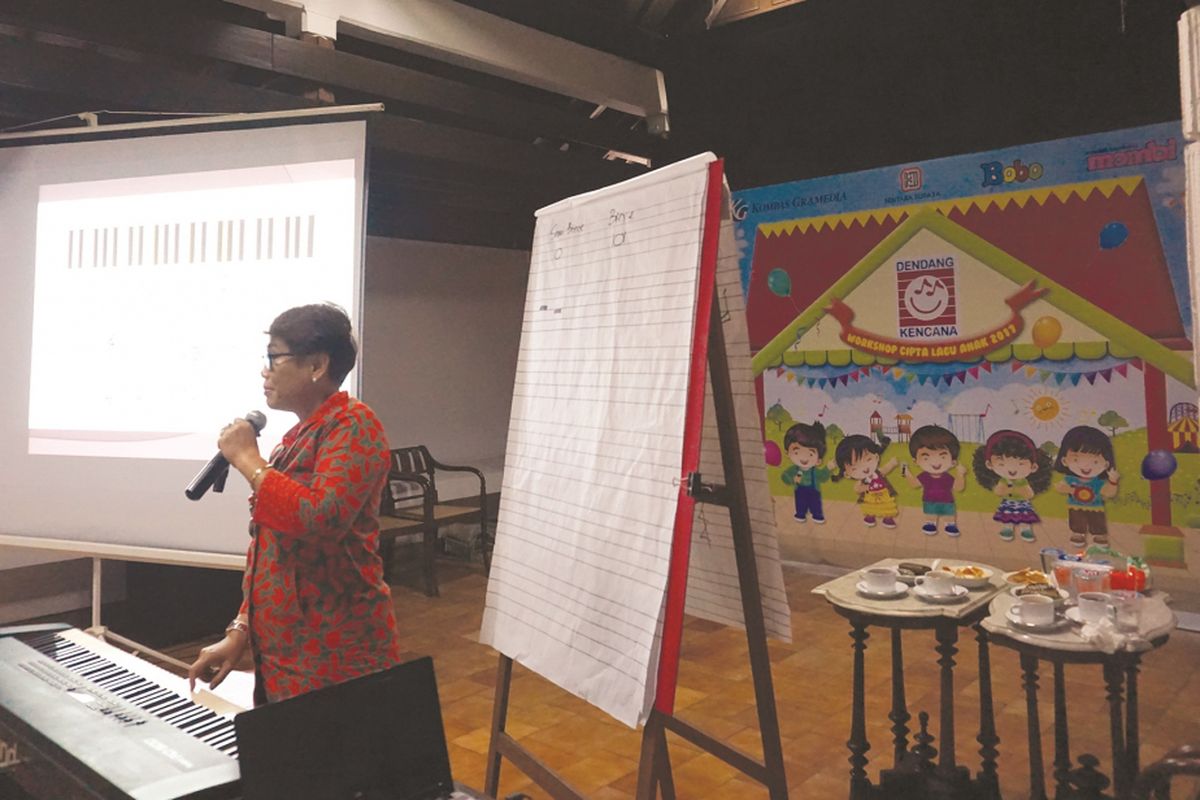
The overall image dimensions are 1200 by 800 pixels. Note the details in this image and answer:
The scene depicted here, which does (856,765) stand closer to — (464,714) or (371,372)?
(464,714)

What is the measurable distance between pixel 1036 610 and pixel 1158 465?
2614 mm

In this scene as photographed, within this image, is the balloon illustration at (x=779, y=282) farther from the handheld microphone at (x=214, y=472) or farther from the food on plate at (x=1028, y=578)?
the handheld microphone at (x=214, y=472)

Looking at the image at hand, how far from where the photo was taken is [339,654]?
1419mm

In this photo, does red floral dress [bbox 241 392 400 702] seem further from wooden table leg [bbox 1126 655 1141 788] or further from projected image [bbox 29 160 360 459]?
wooden table leg [bbox 1126 655 1141 788]

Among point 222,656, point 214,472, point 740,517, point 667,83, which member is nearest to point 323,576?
point 222,656

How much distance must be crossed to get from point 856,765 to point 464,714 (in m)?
1.46

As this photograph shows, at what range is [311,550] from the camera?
4.62ft

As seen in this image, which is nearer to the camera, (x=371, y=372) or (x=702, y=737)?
(x=702, y=737)

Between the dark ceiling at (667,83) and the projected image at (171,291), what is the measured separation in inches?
36.1

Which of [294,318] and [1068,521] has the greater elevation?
[294,318]

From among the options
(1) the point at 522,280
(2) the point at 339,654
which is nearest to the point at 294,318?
(2) the point at 339,654

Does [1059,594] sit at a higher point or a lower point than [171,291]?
lower

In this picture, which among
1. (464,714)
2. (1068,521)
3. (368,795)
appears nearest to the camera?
(368,795)

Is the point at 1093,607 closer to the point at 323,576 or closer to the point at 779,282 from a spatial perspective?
the point at 323,576
